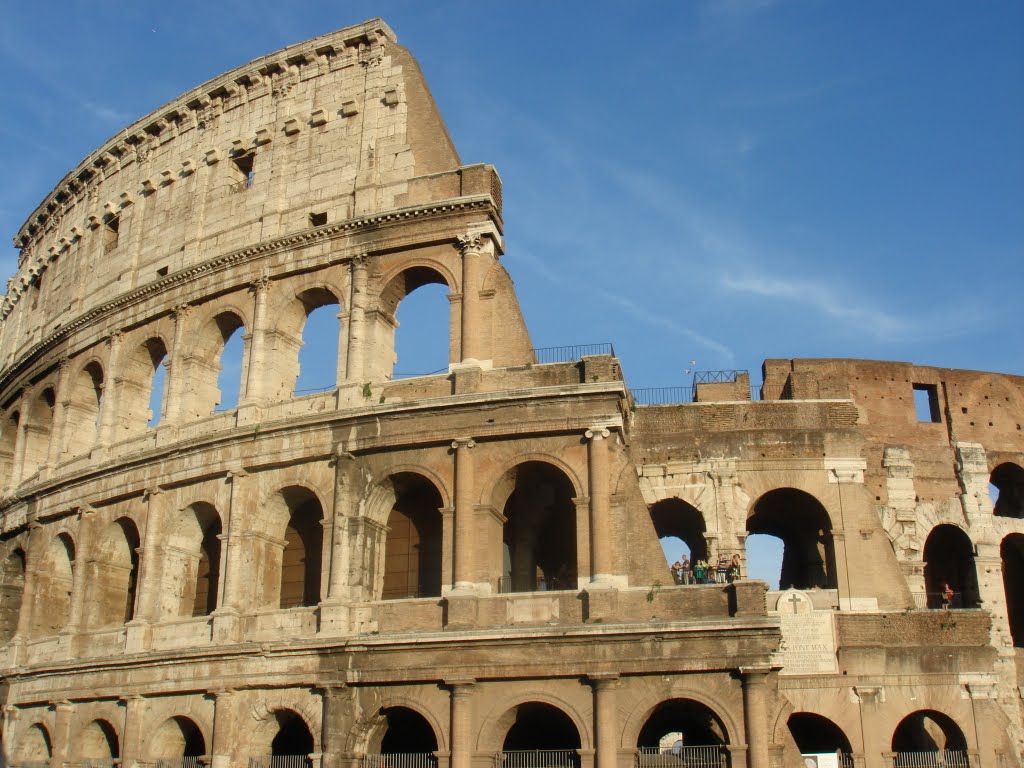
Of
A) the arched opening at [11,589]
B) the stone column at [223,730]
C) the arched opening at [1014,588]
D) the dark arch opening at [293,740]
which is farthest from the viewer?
the arched opening at [1014,588]

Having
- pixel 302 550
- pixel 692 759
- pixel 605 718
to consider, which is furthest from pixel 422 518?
pixel 692 759

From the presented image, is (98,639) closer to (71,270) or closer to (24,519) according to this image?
(24,519)

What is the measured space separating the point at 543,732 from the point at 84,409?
13913 millimetres

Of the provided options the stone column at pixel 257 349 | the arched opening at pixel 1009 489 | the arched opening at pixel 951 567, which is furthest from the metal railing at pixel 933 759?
the stone column at pixel 257 349

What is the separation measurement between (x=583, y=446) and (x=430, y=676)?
4.60 metres

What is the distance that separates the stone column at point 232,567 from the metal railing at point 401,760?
3.52 meters

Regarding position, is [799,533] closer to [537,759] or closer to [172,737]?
[537,759]

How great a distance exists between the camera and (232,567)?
66.5 ft

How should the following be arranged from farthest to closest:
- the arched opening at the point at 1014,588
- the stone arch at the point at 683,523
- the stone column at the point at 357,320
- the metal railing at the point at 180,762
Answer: the arched opening at the point at 1014,588
the stone arch at the point at 683,523
the stone column at the point at 357,320
the metal railing at the point at 180,762

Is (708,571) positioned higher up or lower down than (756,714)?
higher up

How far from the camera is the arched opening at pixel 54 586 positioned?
2441 cm

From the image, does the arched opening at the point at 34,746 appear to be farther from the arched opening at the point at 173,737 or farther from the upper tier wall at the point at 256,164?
the upper tier wall at the point at 256,164

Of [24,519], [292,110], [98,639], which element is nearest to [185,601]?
[98,639]

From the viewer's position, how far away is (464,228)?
2102 centimetres
